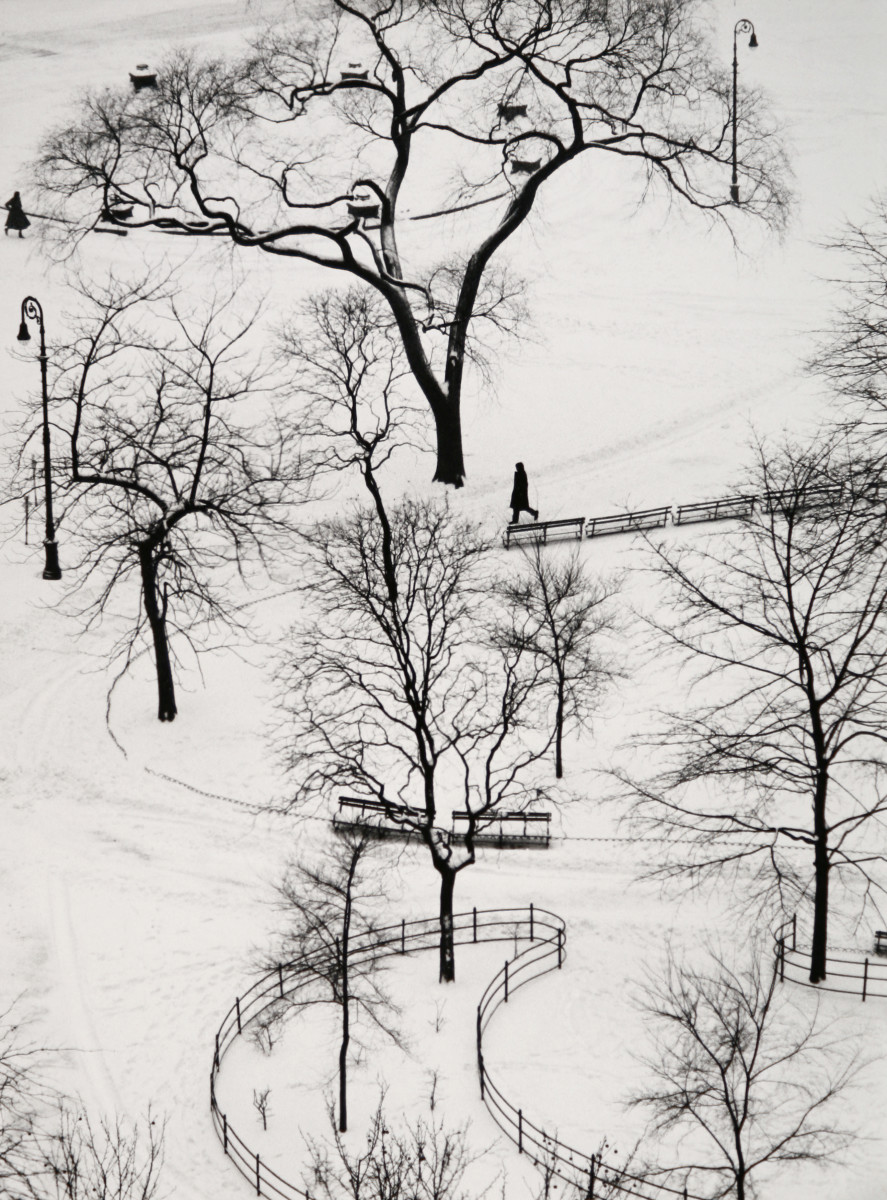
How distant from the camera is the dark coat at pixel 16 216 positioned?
141 ft

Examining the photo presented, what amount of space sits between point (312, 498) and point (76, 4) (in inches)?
1559

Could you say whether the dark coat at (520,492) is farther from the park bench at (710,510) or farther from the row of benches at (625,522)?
the park bench at (710,510)

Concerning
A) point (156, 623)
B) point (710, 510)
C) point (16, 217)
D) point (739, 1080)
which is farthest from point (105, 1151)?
point (16, 217)

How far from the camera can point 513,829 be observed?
25.5 m

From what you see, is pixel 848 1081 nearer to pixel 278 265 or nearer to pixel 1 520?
pixel 1 520

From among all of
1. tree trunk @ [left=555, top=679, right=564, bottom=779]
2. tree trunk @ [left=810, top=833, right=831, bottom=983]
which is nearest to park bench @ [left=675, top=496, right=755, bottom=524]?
A: tree trunk @ [left=555, top=679, right=564, bottom=779]

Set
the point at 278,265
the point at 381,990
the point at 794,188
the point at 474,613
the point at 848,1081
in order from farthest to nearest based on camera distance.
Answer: the point at 794,188, the point at 278,265, the point at 474,613, the point at 381,990, the point at 848,1081

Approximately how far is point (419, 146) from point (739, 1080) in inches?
1619

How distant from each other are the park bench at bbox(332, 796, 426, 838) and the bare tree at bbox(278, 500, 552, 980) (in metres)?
0.22

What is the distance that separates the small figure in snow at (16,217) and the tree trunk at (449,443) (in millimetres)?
16442

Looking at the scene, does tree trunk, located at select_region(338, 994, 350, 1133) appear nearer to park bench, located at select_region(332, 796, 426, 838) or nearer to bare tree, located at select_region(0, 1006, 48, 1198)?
bare tree, located at select_region(0, 1006, 48, 1198)

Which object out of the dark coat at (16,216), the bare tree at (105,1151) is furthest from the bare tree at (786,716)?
the dark coat at (16,216)

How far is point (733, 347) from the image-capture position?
41.7m

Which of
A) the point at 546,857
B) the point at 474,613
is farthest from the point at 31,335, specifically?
the point at 546,857
